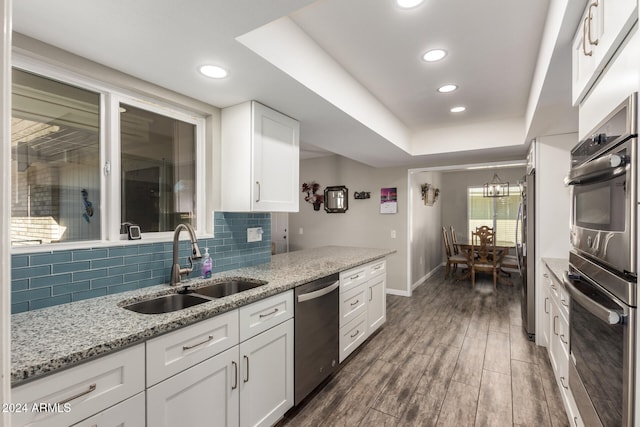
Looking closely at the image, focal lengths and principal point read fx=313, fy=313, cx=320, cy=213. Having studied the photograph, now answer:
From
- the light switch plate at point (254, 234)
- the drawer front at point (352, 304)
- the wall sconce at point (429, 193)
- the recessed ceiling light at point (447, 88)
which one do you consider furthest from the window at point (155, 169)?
the wall sconce at point (429, 193)

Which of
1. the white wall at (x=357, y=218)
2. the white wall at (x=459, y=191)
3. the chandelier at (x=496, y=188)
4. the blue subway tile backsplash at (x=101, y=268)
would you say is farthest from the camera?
the white wall at (x=459, y=191)

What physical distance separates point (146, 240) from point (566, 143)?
3.62m

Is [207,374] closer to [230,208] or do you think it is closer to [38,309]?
[38,309]

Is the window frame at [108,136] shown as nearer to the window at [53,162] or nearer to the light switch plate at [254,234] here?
the window at [53,162]

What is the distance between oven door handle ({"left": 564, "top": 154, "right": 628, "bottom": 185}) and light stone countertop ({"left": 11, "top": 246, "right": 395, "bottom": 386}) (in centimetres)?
152

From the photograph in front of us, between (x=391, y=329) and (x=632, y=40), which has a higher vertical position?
(x=632, y=40)

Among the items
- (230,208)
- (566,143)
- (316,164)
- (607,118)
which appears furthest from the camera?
(316,164)

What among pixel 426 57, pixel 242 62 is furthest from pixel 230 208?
pixel 426 57

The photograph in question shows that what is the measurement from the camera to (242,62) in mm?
1653

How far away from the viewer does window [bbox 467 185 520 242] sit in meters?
6.99

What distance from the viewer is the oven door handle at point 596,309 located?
0.97 m

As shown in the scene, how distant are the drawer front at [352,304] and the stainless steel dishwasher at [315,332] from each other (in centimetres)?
12

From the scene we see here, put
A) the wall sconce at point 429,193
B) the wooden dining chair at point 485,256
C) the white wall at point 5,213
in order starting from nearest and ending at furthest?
the white wall at point 5,213 < the wooden dining chair at point 485,256 < the wall sconce at point 429,193

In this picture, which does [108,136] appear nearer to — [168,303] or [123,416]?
[168,303]
